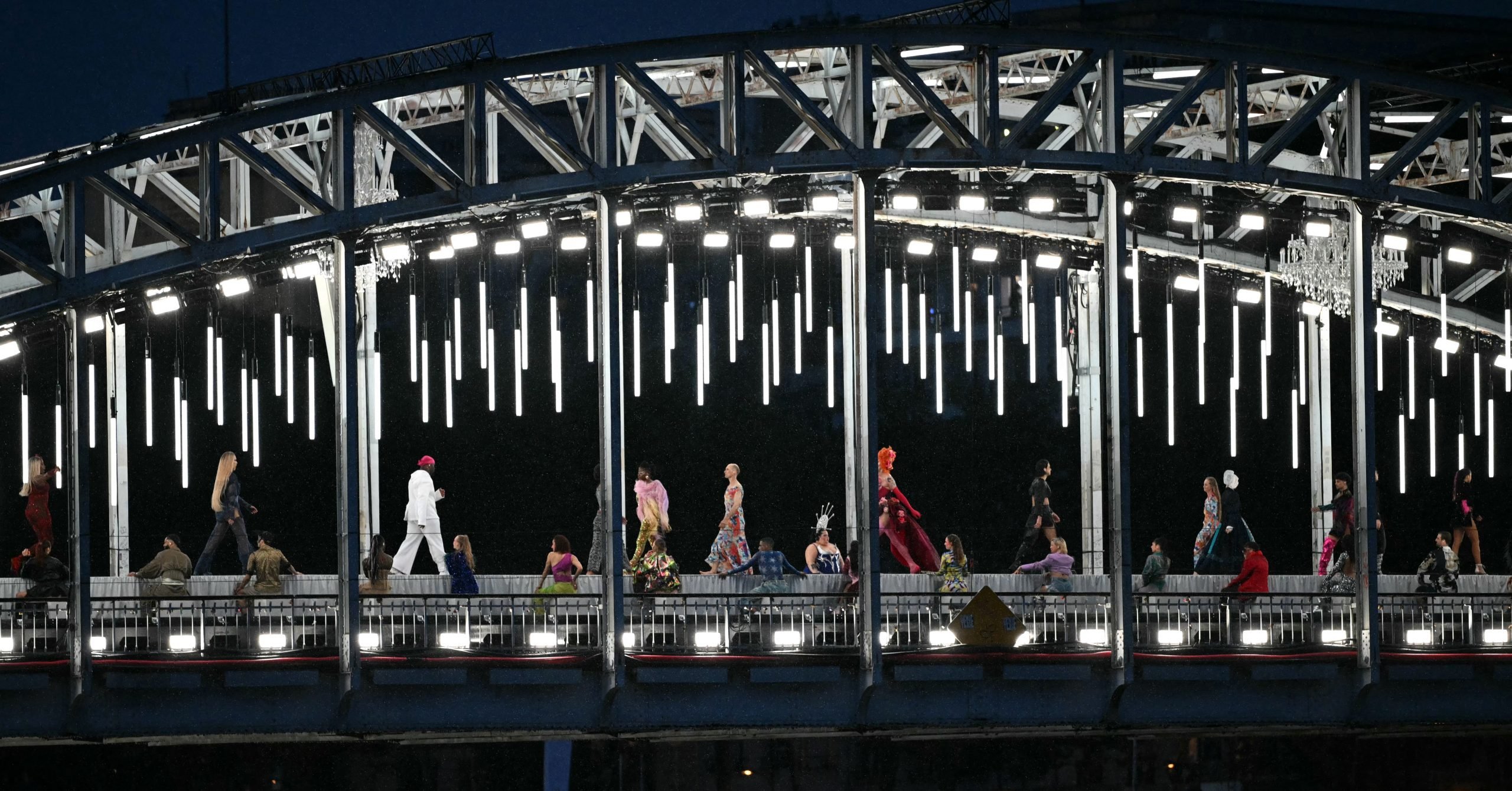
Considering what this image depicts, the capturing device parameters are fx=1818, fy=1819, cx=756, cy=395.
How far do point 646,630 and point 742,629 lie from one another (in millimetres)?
1400

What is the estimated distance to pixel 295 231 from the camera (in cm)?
1939

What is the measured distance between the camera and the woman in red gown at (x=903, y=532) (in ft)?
78.3

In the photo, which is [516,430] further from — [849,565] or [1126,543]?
[1126,543]

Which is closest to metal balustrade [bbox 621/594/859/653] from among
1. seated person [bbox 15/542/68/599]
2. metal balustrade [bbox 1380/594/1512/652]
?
metal balustrade [bbox 1380/594/1512/652]

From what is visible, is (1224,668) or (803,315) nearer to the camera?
(1224,668)

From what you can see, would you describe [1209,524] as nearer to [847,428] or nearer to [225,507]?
[847,428]

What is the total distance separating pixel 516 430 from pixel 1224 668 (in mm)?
19145

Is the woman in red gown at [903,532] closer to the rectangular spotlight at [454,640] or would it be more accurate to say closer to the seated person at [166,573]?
the rectangular spotlight at [454,640]

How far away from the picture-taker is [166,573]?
21.2 m

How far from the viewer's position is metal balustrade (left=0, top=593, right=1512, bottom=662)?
19.0m

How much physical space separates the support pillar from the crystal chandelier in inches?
633

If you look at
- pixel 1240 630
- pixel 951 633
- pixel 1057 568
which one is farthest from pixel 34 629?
pixel 1240 630

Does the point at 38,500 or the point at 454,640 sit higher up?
the point at 38,500

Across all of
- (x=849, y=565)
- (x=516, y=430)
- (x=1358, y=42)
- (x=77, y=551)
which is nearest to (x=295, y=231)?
(x=77, y=551)
